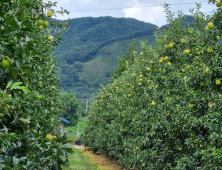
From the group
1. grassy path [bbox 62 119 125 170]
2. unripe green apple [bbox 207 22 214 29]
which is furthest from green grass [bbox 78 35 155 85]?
unripe green apple [bbox 207 22 214 29]

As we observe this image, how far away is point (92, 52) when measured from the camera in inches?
2936

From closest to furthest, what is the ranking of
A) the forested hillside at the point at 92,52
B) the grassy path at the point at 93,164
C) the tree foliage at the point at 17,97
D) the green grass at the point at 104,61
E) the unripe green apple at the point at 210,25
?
the tree foliage at the point at 17,97 → the unripe green apple at the point at 210,25 → the grassy path at the point at 93,164 → the green grass at the point at 104,61 → the forested hillside at the point at 92,52

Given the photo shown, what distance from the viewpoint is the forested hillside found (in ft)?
203

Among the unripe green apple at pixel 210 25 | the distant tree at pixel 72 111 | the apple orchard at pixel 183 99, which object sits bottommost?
the distant tree at pixel 72 111

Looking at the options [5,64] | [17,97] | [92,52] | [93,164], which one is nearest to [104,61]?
[92,52]

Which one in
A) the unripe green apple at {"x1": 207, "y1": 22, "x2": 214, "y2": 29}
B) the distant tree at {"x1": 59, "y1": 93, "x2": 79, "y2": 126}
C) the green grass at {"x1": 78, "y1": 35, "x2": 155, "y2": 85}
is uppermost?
the green grass at {"x1": 78, "y1": 35, "x2": 155, "y2": 85}

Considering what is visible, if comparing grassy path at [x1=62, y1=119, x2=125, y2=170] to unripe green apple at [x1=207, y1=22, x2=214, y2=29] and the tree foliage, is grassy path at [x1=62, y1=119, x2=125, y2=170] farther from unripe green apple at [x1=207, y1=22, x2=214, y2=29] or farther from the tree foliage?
the tree foliage

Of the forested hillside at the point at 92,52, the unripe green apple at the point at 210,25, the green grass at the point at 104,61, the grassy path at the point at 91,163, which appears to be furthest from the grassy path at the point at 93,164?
the green grass at the point at 104,61

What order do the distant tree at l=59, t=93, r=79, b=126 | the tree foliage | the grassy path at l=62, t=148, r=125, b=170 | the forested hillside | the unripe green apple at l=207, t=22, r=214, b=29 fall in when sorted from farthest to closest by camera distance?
the forested hillside
the distant tree at l=59, t=93, r=79, b=126
the grassy path at l=62, t=148, r=125, b=170
the unripe green apple at l=207, t=22, r=214, b=29
the tree foliage

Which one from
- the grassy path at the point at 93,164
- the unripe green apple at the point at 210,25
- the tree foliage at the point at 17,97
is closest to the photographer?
the tree foliage at the point at 17,97

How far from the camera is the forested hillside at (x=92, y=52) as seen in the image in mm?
62006

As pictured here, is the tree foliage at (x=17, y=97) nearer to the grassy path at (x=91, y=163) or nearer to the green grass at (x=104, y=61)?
the grassy path at (x=91, y=163)

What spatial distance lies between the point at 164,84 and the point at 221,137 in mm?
2373

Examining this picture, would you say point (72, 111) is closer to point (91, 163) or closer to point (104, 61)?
point (104, 61)
